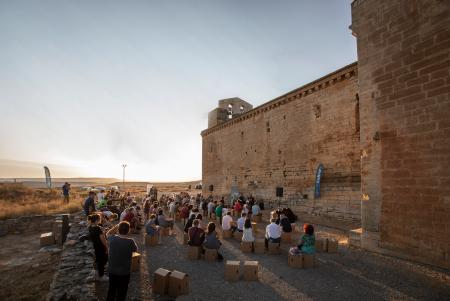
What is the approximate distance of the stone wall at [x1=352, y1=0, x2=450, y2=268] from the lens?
6.45m

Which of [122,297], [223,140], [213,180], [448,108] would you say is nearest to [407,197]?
[448,108]

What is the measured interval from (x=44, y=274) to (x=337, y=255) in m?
8.65

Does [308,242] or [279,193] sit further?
[279,193]

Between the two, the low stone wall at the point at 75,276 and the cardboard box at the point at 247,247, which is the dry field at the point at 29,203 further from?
the cardboard box at the point at 247,247

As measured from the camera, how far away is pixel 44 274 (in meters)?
7.52

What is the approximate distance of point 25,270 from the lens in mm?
8031

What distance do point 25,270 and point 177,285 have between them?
602 centimetres

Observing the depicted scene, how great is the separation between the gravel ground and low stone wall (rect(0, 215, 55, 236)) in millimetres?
11230

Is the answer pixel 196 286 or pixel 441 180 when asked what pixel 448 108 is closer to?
pixel 441 180

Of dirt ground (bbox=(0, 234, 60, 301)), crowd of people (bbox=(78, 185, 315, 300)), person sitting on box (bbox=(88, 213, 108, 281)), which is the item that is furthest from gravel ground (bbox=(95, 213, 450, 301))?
dirt ground (bbox=(0, 234, 60, 301))

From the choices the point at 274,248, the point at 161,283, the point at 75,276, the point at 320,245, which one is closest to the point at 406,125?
the point at 320,245

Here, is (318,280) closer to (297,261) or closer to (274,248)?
(297,261)

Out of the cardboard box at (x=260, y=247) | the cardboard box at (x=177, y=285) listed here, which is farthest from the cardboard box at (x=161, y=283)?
the cardboard box at (x=260, y=247)

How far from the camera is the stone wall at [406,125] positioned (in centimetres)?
645
